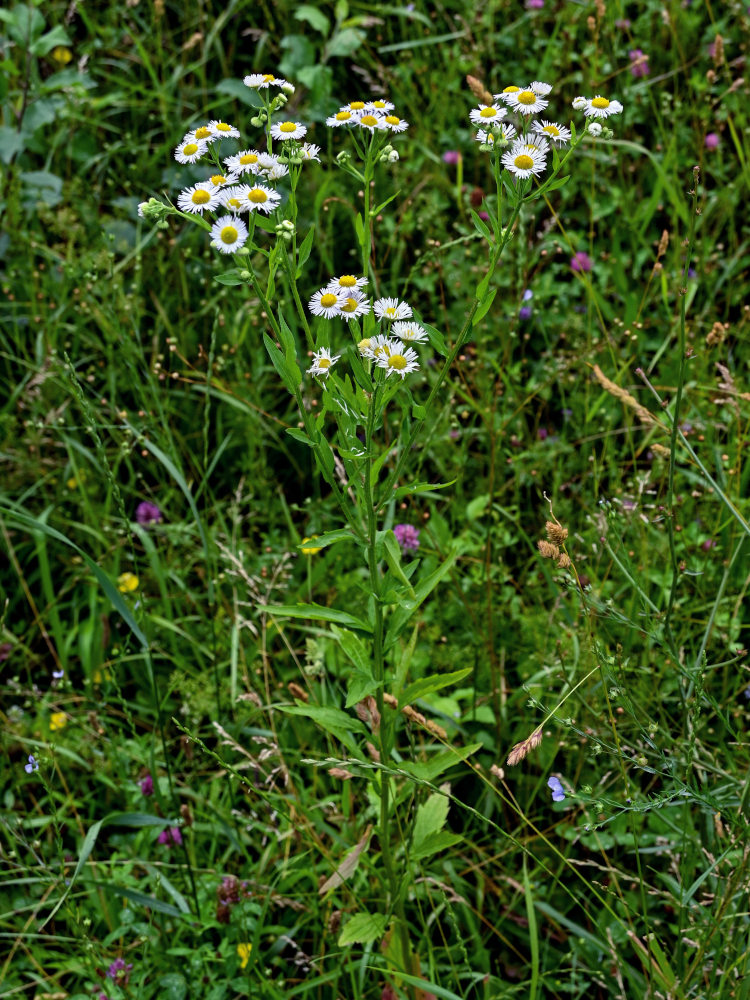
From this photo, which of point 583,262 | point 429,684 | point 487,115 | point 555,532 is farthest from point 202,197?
point 583,262

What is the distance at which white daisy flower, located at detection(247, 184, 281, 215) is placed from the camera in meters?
1.24

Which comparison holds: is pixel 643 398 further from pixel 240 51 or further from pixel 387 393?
pixel 240 51

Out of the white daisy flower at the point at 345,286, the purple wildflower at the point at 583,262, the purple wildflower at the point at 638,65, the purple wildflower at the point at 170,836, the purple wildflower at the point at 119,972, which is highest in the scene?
the white daisy flower at the point at 345,286

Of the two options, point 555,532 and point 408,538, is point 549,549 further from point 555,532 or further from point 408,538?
point 408,538

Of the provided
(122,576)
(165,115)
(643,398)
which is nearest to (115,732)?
(122,576)

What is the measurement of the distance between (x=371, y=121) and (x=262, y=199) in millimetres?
230

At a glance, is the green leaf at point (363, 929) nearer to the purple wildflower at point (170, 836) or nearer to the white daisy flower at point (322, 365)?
the purple wildflower at point (170, 836)

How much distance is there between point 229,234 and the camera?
1242 mm

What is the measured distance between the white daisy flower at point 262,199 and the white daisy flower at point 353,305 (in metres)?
0.16

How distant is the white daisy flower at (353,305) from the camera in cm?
128

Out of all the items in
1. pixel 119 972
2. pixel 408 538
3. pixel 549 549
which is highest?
pixel 549 549

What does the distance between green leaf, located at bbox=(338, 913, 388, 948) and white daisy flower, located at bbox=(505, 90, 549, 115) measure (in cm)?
124

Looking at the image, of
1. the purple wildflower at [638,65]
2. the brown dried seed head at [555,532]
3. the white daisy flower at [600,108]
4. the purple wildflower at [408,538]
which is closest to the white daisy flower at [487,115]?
the white daisy flower at [600,108]

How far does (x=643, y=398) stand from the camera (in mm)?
2359
